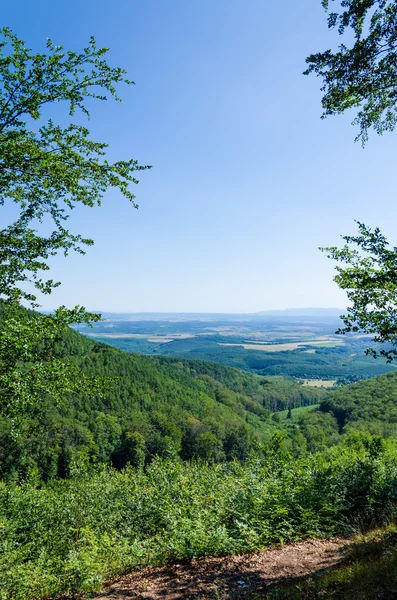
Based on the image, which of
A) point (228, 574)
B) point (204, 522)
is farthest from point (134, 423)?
point (228, 574)

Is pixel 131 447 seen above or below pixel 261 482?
below

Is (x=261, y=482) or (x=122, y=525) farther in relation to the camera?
(x=122, y=525)

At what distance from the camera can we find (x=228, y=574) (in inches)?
257

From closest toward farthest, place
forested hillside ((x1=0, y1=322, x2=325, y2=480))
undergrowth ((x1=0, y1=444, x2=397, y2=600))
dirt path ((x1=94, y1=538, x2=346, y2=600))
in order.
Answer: dirt path ((x1=94, y1=538, x2=346, y2=600))
undergrowth ((x1=0, y1=444, x2=397, y2=600))
forested hillside ((x1=0, y1=322, x2=325, y2=480))

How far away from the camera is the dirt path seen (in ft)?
19.8

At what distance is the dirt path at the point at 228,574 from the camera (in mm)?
6027

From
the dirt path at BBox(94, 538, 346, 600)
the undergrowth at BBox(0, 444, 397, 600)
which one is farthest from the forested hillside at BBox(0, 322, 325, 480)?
the dirt path at BBox(94, 538, 346, 600)

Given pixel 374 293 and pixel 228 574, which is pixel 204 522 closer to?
pixel 228 574

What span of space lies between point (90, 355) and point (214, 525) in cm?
13145

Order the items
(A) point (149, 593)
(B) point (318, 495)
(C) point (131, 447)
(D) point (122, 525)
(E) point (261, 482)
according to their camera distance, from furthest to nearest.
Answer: (C) point (131, 447)
(D) point (122, 525)
(E) point (261, 482)
(B) point (318, 495)
(A) point (149, 593)

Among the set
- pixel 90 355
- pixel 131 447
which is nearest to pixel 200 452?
pixel 131 447

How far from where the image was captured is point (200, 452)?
90812mm

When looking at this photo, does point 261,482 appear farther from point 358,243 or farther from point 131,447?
point 131,447

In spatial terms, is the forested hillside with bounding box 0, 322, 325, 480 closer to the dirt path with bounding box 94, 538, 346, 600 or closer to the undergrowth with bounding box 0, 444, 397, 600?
the undergrowth with bounding box 0, 444, 397, 600
